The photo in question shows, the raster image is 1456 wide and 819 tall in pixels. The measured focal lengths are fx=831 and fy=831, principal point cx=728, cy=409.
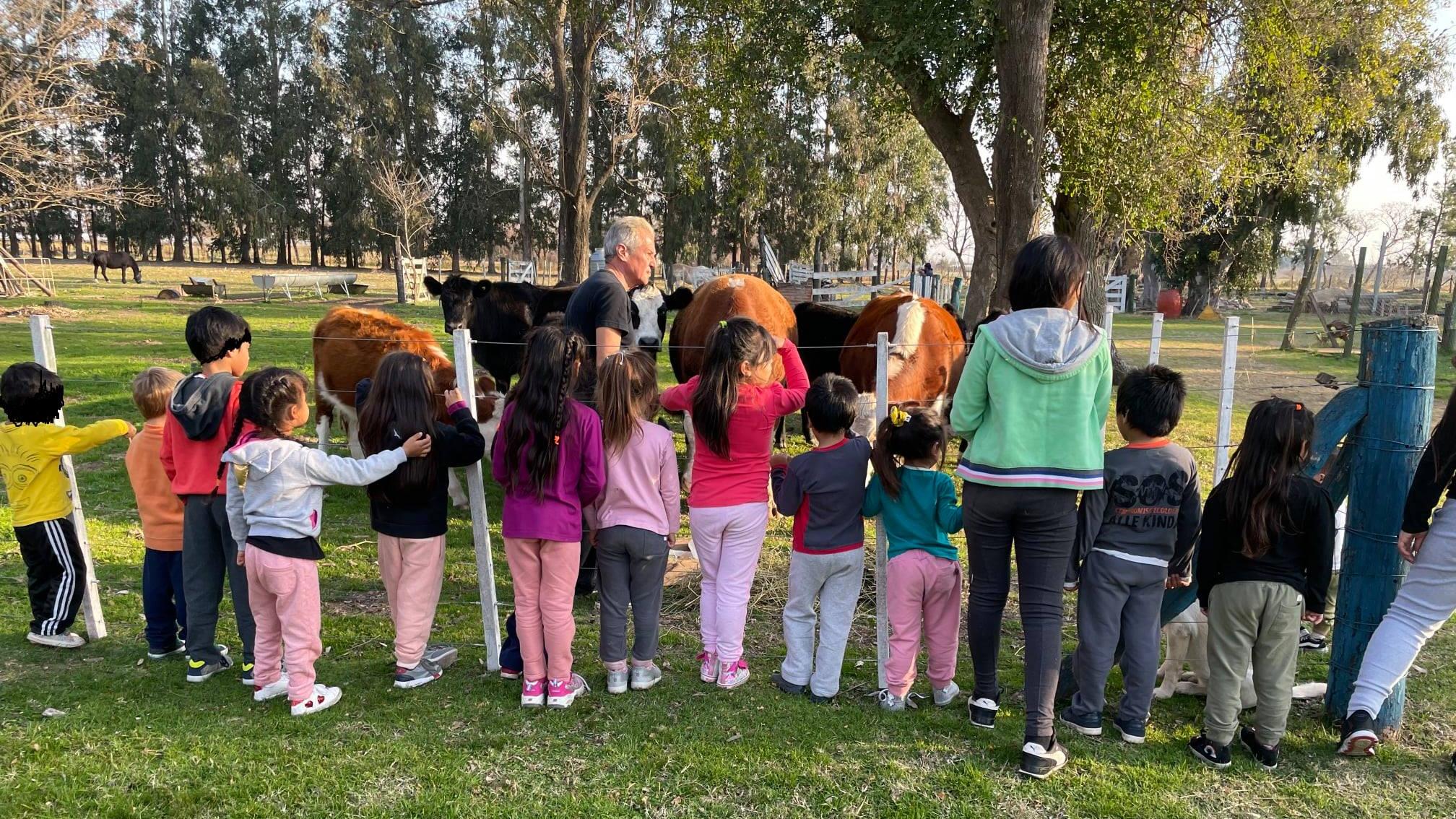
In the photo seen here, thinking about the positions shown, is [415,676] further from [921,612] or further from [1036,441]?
[1036,441]

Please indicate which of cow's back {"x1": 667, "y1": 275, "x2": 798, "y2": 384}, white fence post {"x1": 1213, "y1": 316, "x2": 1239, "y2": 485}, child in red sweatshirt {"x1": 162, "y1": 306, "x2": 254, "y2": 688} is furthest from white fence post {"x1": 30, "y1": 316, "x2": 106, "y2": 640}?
white fence post {"x1": 1213, "y1": 316, "x2": 1239, "y2": 485}

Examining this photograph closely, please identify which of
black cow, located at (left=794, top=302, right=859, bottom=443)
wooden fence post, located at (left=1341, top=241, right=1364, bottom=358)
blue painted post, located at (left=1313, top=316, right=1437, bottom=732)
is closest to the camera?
blue painted post, located at (left=1313, top=316, right=1437, bottom=732)

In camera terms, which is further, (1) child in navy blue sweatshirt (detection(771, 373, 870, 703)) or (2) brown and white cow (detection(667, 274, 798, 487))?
(2) brown and white cow (detection(667, 274, 798, 487))

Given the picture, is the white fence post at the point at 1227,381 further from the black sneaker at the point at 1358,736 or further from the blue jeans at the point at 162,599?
the blue jeans at the point at 162,599

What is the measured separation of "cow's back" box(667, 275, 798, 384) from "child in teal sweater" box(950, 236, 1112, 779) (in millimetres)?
4466

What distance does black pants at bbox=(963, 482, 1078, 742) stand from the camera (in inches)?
115

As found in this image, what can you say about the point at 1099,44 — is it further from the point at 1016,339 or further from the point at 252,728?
the point at 252,728

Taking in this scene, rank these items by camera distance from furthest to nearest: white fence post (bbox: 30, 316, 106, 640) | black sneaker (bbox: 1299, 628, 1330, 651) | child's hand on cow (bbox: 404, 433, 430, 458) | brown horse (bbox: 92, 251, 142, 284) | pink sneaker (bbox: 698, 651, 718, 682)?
brown horse (bbox: 92, 251, 142, 284) → black sneaker (bbox: 1299, 628, 1330, 651) → white fence post (bbox: 30, 316, 106, 640) → pink sneaker (bbox: 698, 651, 718, 682) → child's hand on cow (bbox: 404, 433, 430, 458)

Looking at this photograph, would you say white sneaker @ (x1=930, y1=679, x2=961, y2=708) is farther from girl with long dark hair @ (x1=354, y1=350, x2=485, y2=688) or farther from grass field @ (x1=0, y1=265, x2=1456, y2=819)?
girl with long dark hair @ (x1=354, y1=350, x2=485, y2=688)

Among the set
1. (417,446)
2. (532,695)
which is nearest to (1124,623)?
(532,695)

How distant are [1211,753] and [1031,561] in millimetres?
1013

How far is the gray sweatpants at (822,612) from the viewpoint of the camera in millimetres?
3562

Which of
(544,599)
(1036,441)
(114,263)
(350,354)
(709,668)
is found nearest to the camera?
(1036,441)

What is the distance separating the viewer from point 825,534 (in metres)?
3.52
